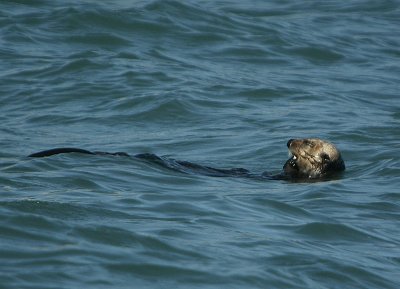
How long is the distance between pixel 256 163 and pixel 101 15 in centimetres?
665

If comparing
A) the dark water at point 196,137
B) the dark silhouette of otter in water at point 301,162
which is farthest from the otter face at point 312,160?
the dark water at point 196,137

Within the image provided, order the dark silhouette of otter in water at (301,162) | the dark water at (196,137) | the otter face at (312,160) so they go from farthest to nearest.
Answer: the otter face at (312,160) < the dark silhouette of otter in water at (301,162) < the dark water at (196,137)

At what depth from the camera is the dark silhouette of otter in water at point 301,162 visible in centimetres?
952

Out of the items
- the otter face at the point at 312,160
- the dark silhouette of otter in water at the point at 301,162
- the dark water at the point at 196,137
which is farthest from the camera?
the otter face at the point at 312,160

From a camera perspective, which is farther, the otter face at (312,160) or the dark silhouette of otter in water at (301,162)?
the otter face at (312,160)

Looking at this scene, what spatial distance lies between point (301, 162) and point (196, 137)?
1.80 m

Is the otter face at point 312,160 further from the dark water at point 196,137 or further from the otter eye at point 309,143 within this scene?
the dark water at point 196,137

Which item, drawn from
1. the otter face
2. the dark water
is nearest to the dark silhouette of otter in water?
the otter face

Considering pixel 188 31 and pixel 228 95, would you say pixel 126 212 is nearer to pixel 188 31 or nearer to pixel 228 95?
pixel 228 95

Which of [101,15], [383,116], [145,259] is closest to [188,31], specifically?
[101,15]

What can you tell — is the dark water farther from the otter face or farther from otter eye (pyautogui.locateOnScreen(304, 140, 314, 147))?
otter eye (pyautogui.locateOnScreen(304, 140, 314, 147))

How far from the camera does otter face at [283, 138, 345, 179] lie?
382 inches

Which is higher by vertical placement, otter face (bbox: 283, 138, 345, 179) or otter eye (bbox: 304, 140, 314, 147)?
otter eye (bbox: 304, 140, 314, 147)

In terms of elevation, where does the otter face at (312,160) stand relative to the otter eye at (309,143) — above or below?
below
